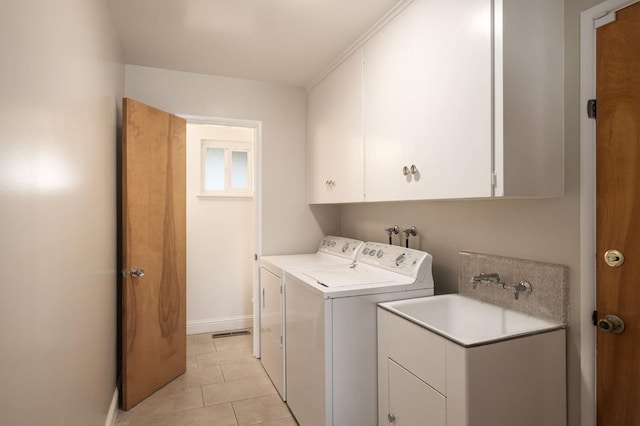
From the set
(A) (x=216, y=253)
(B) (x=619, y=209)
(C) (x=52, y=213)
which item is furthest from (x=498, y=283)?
(A) (x=216, y=253)

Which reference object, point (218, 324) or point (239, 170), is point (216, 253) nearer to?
point (218, 324)

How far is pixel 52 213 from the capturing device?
3.83 ft

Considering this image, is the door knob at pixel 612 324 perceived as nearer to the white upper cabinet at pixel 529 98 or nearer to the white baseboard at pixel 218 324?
the white upper cabinet at pixel 529 98

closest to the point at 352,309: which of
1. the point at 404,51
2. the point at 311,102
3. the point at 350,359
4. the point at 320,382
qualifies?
the point at 350,359

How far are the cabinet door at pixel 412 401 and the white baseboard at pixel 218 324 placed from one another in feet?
8.35

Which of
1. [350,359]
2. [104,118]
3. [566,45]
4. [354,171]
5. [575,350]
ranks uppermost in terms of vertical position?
[566,45]

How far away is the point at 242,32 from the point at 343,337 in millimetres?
1907

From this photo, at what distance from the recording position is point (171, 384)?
2.71m

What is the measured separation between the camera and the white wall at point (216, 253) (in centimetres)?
380

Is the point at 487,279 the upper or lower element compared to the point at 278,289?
upper

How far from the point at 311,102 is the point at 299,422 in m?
2.45

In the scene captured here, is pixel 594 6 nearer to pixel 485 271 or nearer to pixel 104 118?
pixel 485 271

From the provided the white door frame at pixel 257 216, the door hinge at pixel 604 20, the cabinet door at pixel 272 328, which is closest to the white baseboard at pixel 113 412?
the cabinet door at pixel 272 328

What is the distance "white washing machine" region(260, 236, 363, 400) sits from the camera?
2494 mm
